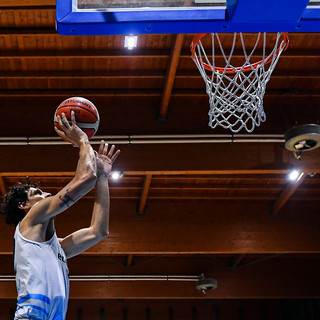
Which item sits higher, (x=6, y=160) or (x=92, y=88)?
(x=92, y=88)

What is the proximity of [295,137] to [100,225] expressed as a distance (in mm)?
4958

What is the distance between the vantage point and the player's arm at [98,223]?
13.1 feet

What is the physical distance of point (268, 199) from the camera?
12164 mm

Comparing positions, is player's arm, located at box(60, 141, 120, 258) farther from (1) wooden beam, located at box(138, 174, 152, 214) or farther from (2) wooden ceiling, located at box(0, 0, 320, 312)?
(1) wooden beam, located at box(138, 174, 152, 214)

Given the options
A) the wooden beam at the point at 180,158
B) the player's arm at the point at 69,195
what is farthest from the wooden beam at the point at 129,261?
the player's arm at the point at 69,195

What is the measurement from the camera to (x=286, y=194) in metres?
11.8

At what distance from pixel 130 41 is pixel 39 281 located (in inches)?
194

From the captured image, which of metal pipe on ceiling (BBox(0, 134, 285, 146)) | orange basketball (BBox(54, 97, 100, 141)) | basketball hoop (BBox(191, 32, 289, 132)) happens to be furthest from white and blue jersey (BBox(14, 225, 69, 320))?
metal pipe on ceiling (BBox(0, 134, 285, 146))

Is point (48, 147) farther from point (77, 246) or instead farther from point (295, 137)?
point (77, 246)

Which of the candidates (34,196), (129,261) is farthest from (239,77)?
(129,261)

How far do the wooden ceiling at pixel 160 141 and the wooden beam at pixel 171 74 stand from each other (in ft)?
0.07

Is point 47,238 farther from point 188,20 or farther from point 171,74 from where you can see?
point 171,74

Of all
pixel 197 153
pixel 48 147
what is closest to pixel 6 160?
pixel 48 147

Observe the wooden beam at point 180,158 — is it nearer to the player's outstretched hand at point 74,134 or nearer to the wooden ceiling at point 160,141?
the wooden ceiling at point 160,141
